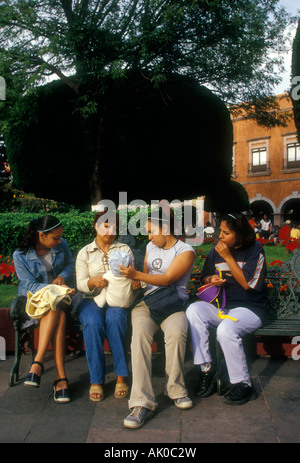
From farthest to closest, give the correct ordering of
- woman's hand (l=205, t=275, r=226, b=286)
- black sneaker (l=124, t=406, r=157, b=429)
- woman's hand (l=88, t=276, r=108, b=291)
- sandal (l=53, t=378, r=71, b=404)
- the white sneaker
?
woman's hand (l=205, t=275, r=226, b=286) < woman's hand (l=88, t=276, r=108, b=291) < sandal (l=53, t=378, r=71, b=404) < the white sneaker < black sneaker (l=124, t=406, r=157, b=429)

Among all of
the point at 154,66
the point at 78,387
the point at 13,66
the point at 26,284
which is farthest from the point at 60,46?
the point at 78,387

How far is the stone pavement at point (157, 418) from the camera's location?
2752 mm

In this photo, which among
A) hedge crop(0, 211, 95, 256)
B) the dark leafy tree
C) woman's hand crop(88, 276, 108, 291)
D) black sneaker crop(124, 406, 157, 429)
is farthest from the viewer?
the dark leafy tree

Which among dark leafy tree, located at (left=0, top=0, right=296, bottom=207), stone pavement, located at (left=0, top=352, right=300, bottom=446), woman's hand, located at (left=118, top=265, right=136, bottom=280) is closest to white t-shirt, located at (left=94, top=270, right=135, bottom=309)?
woman's hand, located at (left=118, top=265, right=136, bottom=280)

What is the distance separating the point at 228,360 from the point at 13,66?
28.3 ft

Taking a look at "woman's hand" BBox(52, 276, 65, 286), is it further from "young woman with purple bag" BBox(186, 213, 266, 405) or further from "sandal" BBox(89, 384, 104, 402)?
"young woman with purple bag" BBox(186, 213, 266, 405)

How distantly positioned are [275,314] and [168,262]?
1.21 metres

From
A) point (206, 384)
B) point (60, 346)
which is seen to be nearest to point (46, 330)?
point (60, 346)

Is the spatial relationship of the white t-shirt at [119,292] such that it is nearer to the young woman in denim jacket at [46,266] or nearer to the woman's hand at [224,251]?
the young woman in denim jacket at [46,266]

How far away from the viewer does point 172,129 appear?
40.5ft

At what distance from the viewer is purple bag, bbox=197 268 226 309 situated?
145 inches

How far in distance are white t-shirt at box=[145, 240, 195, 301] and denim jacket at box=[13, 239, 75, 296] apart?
87cm

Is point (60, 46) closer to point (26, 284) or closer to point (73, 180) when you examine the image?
point (73, 180)

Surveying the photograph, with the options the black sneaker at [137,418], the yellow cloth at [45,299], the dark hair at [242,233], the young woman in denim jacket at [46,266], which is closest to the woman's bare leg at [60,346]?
the young woman in denim jacket at [46,266]
